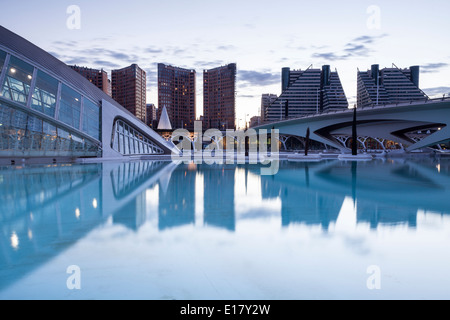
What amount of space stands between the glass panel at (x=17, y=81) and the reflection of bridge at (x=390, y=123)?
3825 centimetres

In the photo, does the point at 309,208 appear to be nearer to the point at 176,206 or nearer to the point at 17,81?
the point at 176,206

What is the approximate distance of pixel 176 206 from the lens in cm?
886

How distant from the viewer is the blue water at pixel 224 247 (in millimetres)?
3787

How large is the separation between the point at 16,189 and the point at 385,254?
40.8ft

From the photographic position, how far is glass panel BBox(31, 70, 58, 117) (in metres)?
23.1

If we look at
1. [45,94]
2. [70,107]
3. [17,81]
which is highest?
[17,81]

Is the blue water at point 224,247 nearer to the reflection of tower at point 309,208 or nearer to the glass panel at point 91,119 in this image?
the reflection of tower at point 309,208

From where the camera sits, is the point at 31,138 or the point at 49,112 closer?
the point at 31,138

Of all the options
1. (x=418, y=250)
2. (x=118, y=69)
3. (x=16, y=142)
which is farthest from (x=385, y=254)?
(x=118, y=69)

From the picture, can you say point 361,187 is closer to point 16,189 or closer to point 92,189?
point 92,189

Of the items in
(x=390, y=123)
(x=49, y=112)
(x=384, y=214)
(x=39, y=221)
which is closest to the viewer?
(x=39, y=221)

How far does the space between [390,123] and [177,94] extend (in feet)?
453

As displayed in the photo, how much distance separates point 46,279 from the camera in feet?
13.1

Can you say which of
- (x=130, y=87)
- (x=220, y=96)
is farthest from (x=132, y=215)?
(x=130, y=87)
